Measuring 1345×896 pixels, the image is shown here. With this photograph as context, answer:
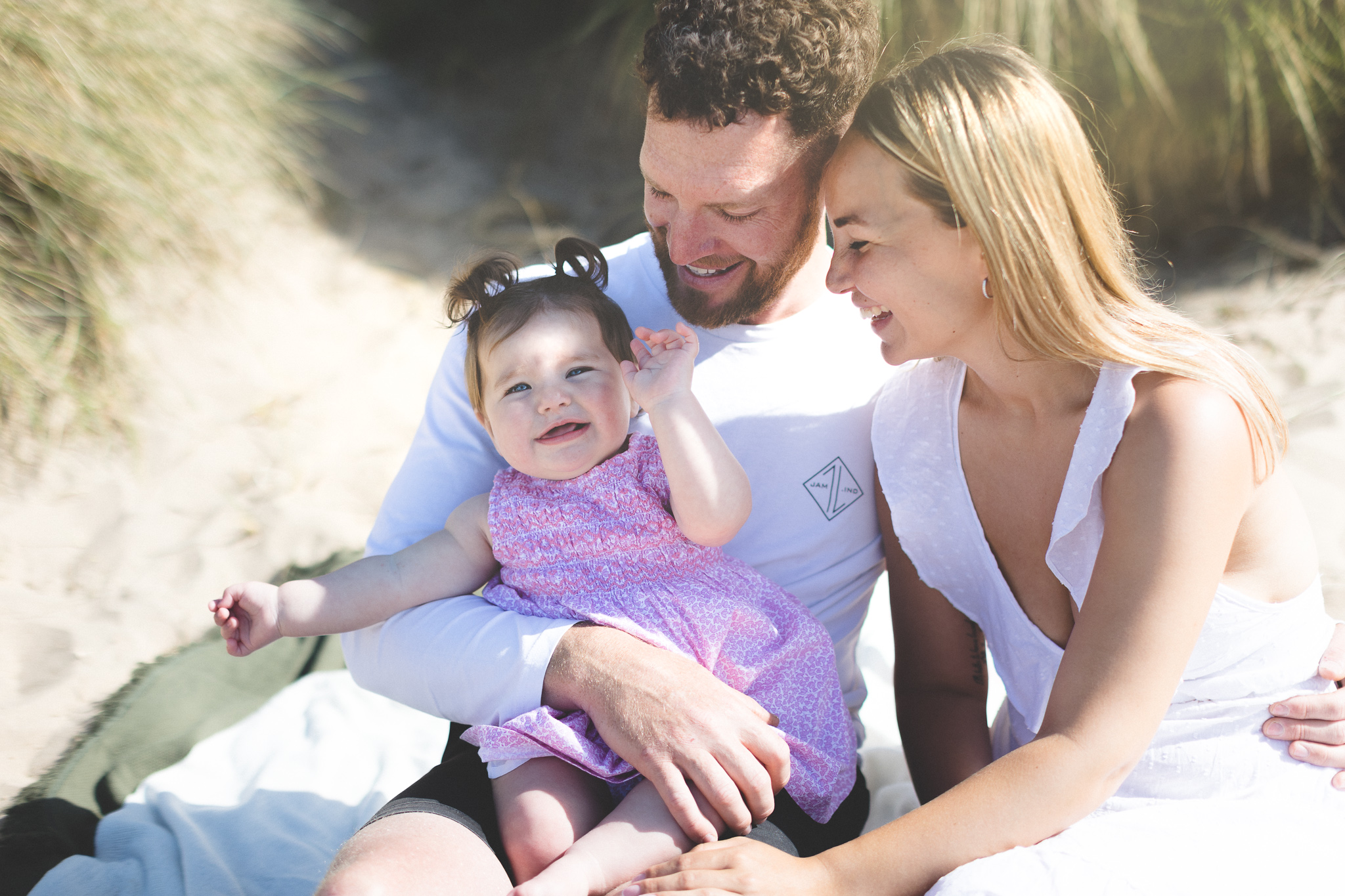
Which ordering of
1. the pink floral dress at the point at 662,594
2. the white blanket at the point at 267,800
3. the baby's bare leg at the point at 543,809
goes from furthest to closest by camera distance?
the white blanket at the point at 267,800
the pink floral dress at the point at 662,594
the baby's bare leg at the point at 543,809

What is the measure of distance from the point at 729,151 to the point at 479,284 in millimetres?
586

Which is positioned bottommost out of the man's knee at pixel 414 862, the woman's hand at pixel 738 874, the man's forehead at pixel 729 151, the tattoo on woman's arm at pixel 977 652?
the woman's hand at pixel 738 874

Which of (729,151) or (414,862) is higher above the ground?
(729,151)

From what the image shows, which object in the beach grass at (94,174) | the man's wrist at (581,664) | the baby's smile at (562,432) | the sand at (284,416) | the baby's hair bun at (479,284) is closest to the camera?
the man's wrist at (581,664)

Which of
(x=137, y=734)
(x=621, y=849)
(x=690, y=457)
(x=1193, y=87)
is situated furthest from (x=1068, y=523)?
(x=1193, y=87)

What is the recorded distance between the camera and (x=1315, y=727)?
5.37 feet

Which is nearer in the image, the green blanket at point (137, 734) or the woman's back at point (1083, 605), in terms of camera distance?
the woman's back at point (1083, 605)

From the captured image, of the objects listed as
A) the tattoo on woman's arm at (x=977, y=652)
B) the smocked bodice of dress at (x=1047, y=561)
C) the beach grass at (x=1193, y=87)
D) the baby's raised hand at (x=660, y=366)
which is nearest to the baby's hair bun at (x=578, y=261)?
the baby's raised hand at (x=660, y=366)

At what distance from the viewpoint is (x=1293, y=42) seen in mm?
4332

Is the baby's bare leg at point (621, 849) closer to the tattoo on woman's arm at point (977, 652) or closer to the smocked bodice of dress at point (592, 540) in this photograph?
the smocked bodice of dress at point (592, 540)

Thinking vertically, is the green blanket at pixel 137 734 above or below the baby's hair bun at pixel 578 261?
below

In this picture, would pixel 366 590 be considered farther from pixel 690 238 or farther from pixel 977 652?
pixel 977 652

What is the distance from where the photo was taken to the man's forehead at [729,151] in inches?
74.4

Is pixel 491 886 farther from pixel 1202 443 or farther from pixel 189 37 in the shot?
pixel 189 37
